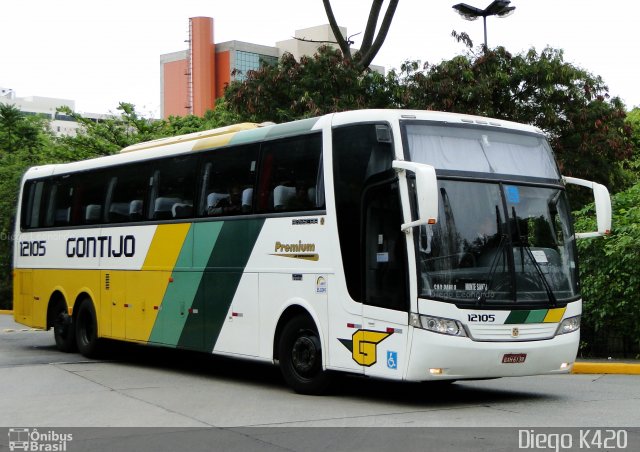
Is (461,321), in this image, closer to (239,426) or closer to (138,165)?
(239,426)

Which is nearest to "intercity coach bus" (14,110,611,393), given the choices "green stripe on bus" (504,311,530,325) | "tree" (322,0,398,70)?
"green stripe on bus" (504,311,530,325)

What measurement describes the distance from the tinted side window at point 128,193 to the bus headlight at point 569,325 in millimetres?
7297

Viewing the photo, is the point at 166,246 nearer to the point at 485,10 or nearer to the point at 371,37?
the point at 371,37

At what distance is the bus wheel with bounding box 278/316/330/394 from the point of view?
12.2 meters

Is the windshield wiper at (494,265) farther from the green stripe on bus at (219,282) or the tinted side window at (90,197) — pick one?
the tinted side window at (90,197)

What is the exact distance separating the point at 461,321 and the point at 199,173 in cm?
548

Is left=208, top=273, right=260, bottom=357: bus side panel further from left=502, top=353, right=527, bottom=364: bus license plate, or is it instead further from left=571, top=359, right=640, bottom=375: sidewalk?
left=571, top=359, right=640, bottom=375: sidewalk

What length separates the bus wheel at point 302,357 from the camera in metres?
12.2

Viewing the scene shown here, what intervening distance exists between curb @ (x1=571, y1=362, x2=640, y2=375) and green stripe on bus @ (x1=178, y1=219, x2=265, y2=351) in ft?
18.6

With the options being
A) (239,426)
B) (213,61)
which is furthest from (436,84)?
(213,61)

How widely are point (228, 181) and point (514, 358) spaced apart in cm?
504

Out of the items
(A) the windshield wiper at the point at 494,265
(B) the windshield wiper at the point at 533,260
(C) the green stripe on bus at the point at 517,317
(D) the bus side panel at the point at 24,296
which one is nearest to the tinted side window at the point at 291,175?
(A) the windshield wiper at the point at 494,265

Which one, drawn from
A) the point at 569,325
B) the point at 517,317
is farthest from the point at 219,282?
the point at 569,325

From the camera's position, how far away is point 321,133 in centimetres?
1238
